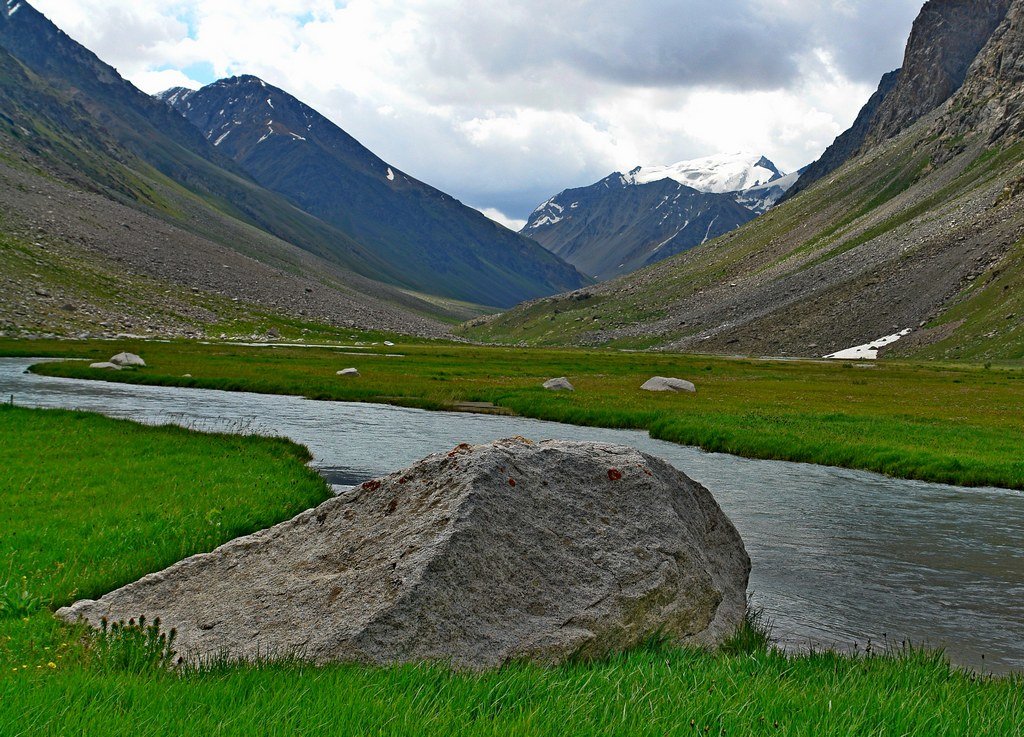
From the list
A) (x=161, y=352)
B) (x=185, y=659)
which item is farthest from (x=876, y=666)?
(x=161, y=352)

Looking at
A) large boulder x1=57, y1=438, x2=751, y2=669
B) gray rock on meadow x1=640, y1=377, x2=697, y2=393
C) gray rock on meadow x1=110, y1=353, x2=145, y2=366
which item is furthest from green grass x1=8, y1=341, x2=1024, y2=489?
large boulder x1=57, y1=438, x2=751, y2=669

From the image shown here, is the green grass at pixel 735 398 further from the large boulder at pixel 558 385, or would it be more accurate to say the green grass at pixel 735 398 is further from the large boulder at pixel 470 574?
the large boulder at pixel 470 574

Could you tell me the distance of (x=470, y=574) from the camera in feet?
32.8

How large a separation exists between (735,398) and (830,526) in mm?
37595

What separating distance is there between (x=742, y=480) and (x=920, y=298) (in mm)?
151347

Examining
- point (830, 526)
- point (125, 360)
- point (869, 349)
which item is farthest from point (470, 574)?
point (869, 349)

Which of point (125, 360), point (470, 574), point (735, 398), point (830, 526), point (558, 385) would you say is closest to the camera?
point (470, 574)

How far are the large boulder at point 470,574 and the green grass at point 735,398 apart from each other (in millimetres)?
24172

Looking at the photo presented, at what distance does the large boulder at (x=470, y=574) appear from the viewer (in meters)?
9.32

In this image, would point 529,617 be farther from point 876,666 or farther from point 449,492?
point 876,666

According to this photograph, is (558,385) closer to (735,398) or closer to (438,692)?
(735,398)

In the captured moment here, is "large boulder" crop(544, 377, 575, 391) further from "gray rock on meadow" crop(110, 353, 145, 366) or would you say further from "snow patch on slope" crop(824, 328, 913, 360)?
"snow patch on slope" crop(824, 328, 913, 360)

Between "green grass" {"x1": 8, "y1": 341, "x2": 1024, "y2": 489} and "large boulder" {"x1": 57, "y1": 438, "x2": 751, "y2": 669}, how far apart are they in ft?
79.3

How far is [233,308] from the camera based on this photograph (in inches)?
6619
